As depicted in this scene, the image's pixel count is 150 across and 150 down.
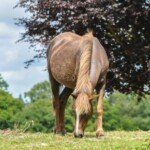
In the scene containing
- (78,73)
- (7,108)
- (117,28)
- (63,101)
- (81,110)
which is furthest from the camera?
(7,108)

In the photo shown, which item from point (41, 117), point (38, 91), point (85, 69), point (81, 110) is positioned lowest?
point (41, 117)

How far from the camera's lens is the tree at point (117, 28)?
61.7 feet

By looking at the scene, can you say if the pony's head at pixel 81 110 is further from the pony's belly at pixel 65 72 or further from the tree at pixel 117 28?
the tree at pixel 117 28

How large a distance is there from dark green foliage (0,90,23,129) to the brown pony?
36936mm

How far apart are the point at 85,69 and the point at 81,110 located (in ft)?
3.68

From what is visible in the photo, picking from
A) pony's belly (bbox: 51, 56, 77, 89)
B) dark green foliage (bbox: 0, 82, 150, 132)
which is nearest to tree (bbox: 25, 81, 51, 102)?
dark green foliage (bbox: 0, 82, 150, 132)

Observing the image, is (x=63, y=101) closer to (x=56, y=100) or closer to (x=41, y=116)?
(x=56, y=100)

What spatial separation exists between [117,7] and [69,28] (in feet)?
6.05

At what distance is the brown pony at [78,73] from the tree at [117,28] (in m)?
4.78

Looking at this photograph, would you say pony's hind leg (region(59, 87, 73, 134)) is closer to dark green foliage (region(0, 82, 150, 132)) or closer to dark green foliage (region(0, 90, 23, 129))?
dark green foliage (region(0, 82, 150, 132))

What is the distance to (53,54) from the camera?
13.8 meters

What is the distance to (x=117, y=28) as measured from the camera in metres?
19.4

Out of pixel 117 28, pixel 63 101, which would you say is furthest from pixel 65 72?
pixel 117 28

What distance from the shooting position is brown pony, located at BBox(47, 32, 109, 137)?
1070 cm
